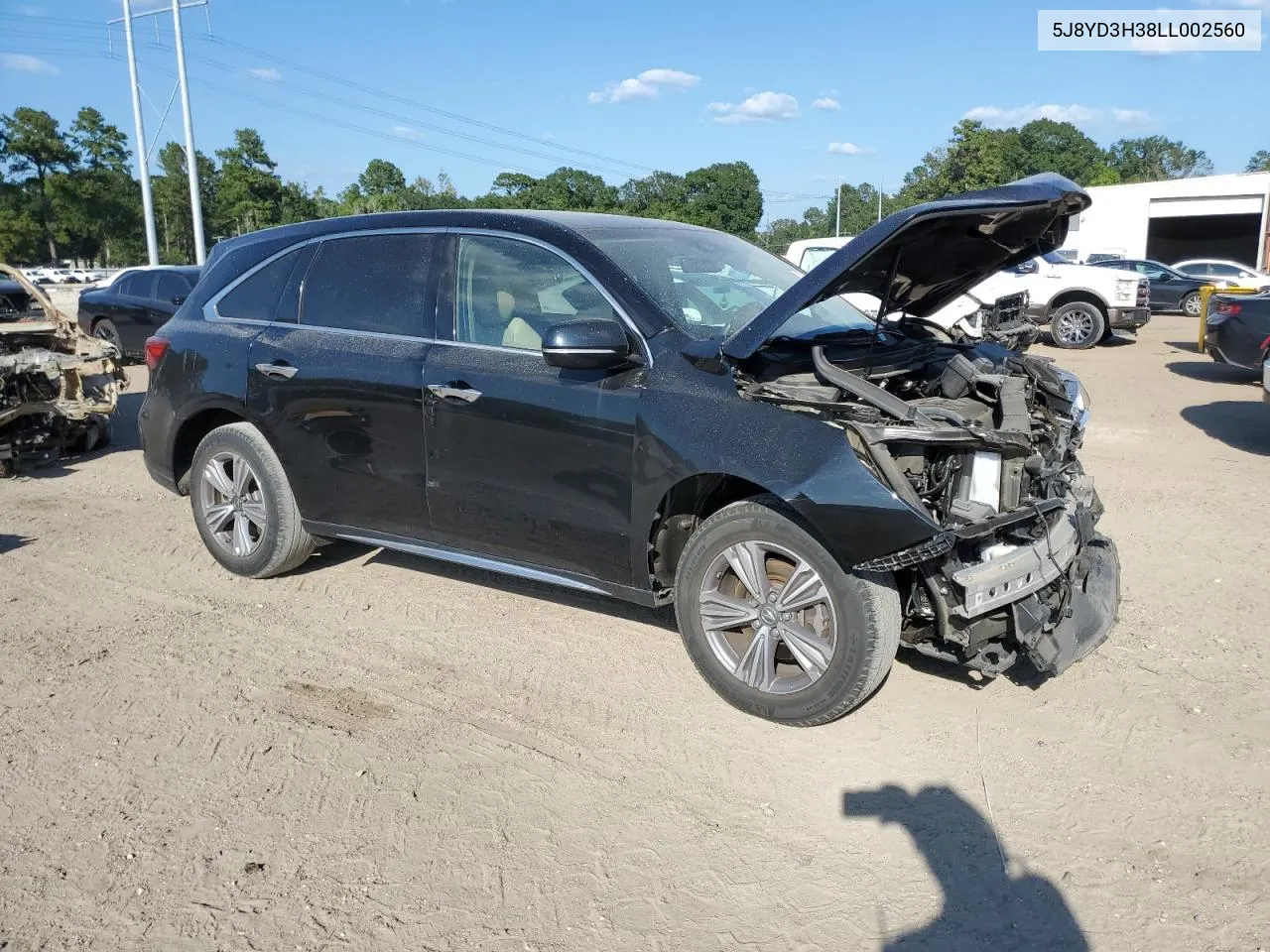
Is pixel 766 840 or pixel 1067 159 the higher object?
pixel 1067 159

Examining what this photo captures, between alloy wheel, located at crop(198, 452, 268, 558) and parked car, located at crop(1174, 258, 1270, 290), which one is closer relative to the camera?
alloy wheel, located at crop(198, 452, 268, 558)

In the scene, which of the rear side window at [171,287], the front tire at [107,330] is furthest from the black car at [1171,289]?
the front tire at [107,330]

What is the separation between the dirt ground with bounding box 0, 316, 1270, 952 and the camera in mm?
2793

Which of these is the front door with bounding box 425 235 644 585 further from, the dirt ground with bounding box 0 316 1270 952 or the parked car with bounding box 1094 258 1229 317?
the parked car with bounding box 1094 258 1229 317

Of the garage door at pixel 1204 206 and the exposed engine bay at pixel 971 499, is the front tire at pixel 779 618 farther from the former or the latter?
the garage door at pixel 1204 206

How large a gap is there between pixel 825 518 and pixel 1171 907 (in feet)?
4.93

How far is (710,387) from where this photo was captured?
12.5 ft

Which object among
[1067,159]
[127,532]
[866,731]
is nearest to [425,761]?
[866,731]

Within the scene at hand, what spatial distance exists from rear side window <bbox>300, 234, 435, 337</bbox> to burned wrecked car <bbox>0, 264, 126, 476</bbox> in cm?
484

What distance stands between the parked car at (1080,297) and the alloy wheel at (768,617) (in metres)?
14.2

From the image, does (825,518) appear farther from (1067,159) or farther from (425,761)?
(1067,159)

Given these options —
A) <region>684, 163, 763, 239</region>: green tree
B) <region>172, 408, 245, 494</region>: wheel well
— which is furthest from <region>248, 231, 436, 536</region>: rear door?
<region>684, 163, 763, 239</region>: green tree

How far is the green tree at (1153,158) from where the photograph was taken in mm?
99750

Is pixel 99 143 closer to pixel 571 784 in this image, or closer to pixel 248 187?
pixel 248 187
